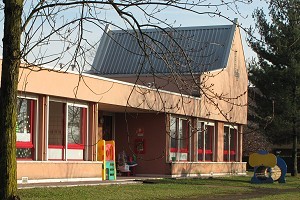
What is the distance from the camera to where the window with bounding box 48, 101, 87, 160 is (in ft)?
88.2

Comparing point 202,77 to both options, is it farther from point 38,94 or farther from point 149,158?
point 149,158

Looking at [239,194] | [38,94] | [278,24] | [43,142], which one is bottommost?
[239,194]

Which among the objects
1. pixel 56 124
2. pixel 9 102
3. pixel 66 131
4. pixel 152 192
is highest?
pixel 9 102

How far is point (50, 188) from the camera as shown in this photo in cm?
2270

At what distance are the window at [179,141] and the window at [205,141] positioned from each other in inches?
59.9

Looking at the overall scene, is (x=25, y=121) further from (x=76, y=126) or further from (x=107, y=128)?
(x=107, y=128)

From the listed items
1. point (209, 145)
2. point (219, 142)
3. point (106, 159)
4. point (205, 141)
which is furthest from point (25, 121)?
point (219, 142)

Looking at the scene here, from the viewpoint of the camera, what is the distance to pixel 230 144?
44.5 m

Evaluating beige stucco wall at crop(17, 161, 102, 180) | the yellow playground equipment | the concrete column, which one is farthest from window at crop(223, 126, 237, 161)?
beige stucco wall at crop(17, 161, 102, 180)

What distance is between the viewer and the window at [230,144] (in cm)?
4361

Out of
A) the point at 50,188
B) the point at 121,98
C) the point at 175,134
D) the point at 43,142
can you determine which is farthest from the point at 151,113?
the point at 50,188

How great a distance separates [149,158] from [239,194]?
8553mm

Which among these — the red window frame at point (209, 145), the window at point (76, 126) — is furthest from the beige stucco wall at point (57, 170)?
the red window frame at point (209, 145)

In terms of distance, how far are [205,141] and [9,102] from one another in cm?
2981
